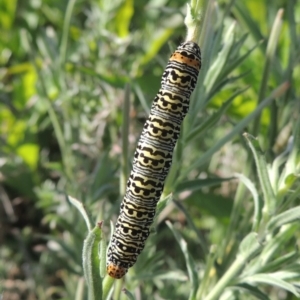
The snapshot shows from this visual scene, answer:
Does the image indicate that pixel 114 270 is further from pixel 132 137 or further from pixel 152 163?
pixel 132 137

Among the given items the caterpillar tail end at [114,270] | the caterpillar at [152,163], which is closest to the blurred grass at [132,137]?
the caterpillar at [152,163]

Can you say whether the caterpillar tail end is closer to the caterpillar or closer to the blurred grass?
the caterpillar

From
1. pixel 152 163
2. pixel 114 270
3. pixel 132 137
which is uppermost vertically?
pixel 132 137

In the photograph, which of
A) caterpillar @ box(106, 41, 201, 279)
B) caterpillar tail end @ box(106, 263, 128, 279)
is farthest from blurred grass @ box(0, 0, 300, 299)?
caterpillar tail end @ box(106, 263, 128, 279)

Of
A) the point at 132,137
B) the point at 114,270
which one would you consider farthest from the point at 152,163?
the point at 132,137

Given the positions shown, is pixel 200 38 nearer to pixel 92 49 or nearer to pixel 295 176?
pixel 295 176

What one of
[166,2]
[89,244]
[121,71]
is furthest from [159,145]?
[166,2]
